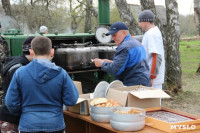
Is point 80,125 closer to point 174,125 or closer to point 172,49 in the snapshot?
point 174,125

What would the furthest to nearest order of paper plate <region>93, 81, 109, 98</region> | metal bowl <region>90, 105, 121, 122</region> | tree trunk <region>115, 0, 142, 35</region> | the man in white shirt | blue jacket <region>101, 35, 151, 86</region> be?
tree trunk <region>115, 0, 142, 35</region>, the man in white shirt, blue jacket <region>101, 35, 151, 86</region>, paper plate <region>93, 81, 109, 98</region>, metal bowl <region>90, 105, 121, 122</region>

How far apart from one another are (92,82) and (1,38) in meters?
2.10

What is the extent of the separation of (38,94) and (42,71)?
7.9 inches

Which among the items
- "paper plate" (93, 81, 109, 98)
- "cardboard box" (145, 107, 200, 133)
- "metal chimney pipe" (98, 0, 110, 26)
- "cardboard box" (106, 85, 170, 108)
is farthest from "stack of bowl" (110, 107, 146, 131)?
"metal chimney pipe" (98, 0, 110, 26)

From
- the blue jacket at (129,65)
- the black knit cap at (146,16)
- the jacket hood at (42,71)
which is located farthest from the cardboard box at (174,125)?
the black knit cap at (146,16)

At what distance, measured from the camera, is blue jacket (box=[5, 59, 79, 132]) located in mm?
2723

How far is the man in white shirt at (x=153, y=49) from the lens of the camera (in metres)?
4.40

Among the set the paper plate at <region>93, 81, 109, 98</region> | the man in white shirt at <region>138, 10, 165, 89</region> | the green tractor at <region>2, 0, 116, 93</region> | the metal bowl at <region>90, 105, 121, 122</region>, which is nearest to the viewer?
the metal bowl at <region>90, 105, 121, 122</region>

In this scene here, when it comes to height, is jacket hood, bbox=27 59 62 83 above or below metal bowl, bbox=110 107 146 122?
above

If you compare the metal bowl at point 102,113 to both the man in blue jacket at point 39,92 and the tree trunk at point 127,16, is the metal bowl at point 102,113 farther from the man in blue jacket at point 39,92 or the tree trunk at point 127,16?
the tree trunk at point 127,16

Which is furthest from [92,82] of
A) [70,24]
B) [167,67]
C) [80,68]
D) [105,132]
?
[70,24]

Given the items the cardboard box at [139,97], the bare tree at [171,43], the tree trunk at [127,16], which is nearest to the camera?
the cardboard box at [139,97]

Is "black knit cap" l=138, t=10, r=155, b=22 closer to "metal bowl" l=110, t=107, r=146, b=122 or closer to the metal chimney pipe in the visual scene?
"metal bowl" l=110, t=107, r=146, b=122

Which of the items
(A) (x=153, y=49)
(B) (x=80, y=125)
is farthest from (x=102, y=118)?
(A) (x=153, y=49)
